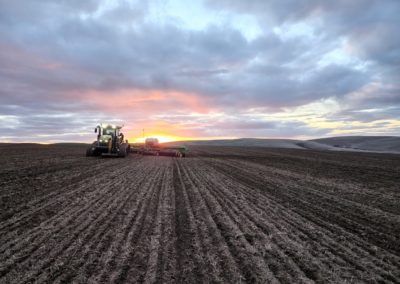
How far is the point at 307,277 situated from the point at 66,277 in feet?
12.3

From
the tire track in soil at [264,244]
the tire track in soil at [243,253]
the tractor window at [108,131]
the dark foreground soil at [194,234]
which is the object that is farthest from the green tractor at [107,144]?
the tire track in soil at [243,253]

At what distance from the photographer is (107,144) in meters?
32.1

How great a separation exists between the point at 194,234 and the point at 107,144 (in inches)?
990

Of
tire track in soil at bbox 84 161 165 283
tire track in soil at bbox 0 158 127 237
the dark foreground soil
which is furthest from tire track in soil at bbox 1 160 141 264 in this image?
tire track in soil at bbox 84 161 165 283

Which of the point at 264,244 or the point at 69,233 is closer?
the point at 264,244

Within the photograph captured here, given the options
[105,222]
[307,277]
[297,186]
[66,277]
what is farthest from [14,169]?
[307,277]

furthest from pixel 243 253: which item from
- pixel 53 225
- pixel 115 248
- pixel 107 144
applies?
pixel 107 144

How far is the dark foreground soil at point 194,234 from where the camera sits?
6.06 metres

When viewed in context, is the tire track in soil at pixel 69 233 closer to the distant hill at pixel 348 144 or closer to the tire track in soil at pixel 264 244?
the tire track in soil at pixel 264 244

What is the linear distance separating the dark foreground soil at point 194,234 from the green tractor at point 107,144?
16780 millimetres

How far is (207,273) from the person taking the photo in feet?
19.7

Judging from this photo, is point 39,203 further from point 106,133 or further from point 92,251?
point 106,133

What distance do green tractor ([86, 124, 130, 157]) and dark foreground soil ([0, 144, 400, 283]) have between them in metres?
16.8

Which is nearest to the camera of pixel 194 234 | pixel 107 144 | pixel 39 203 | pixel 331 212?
pixel 194 234
